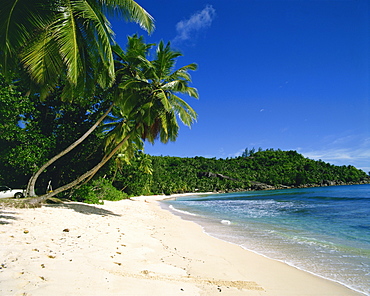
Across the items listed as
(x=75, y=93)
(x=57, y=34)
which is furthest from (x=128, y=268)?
(x=75, y=93)

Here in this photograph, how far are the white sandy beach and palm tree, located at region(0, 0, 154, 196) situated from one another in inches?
155

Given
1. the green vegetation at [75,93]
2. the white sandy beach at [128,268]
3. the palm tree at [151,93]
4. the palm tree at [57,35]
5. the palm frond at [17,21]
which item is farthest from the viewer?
the palm tree at [151,93]

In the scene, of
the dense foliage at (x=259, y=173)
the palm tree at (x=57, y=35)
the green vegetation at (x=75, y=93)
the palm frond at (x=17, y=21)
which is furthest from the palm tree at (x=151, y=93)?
the dense foliage at (x=259, y=173)

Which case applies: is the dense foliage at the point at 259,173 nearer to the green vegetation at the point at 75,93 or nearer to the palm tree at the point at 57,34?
the green vegetation at the point at 75,93

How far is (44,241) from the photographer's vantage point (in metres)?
4.83

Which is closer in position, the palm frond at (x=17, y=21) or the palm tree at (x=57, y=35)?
the palm frond at (x=17, y=21)

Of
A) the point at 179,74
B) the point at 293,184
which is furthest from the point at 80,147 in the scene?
the point at 293,184

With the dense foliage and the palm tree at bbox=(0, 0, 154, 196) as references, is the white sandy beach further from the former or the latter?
the dense foliage

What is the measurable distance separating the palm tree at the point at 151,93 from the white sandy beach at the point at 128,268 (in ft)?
21.7

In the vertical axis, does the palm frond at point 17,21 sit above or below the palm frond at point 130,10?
below

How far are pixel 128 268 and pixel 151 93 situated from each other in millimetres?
9603

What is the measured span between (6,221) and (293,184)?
4054 inches

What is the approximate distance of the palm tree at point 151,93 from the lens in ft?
38.7

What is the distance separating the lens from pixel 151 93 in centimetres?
1209
